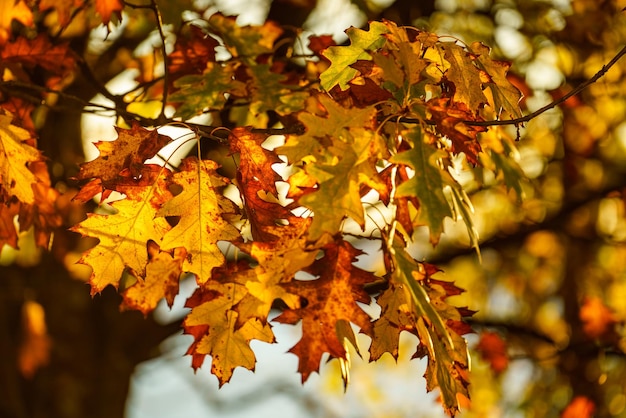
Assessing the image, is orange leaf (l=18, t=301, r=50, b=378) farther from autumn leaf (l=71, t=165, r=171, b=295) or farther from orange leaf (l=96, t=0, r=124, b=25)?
autumn leaf (l=71, t=165, r=171, b=295)

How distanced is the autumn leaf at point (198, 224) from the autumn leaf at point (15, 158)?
429 mm

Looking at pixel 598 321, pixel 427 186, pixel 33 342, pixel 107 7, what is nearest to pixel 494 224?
pixel 598 321

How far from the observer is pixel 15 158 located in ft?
6.27

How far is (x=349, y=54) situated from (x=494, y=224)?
13.6ft

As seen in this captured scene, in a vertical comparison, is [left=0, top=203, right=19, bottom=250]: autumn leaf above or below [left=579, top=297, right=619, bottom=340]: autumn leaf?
above

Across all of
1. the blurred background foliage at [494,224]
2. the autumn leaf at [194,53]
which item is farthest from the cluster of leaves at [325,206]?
the blurred background foliage at [494,224]

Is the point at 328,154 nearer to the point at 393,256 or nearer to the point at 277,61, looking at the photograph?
the point at 393,256

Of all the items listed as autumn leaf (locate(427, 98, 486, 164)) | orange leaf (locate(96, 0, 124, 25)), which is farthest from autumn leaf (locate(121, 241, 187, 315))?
orange leaf (locate(96, 0, 124, 25))

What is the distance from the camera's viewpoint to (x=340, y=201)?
1455 mm

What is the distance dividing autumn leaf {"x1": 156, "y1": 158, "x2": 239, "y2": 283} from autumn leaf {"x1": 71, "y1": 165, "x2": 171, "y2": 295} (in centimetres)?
9

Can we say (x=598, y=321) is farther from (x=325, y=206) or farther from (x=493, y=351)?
(x=325, y=206)

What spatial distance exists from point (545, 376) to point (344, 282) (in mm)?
4723

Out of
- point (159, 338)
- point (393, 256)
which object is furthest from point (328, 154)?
point (159, 338)

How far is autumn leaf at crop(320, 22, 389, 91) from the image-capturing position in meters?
1.82
